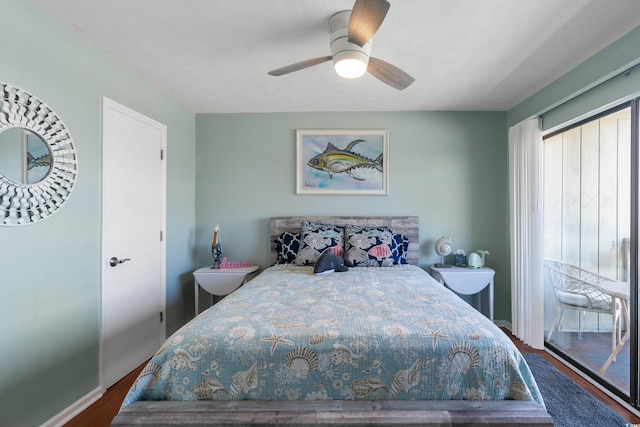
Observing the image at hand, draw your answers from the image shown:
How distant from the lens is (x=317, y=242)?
288 centimetres

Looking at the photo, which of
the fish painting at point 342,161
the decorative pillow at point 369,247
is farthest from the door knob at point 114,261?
the fish painting at point 342,161

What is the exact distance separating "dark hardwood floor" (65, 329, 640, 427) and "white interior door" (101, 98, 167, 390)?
73 mm

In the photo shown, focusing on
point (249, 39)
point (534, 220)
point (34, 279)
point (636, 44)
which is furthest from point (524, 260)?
point (34, 279)

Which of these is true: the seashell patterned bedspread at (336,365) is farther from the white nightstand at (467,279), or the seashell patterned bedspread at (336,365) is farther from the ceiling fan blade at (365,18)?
the white nightstand at (467,279)

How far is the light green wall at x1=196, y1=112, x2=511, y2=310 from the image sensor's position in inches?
126

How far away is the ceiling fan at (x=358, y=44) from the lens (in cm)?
128

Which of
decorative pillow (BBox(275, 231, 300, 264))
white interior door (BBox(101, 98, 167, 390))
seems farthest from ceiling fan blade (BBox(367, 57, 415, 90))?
white interior door (BBox(101, 98, 167, 390))

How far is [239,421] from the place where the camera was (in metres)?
1.10

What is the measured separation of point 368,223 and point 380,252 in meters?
0.46

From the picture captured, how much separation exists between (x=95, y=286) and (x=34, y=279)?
41cm

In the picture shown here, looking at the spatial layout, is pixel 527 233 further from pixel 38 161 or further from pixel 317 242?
pixel 38 161

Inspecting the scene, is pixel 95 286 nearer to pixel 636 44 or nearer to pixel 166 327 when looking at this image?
pixel 166 327

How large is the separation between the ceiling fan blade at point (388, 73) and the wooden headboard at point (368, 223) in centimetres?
154

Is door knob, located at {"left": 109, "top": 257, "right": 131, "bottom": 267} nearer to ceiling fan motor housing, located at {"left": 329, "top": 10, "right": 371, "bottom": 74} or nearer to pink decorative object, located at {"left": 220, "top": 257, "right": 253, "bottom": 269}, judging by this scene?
pink decorative object, located at {"left": 220, "top": 257, "right": 253, "bottom": 269}
